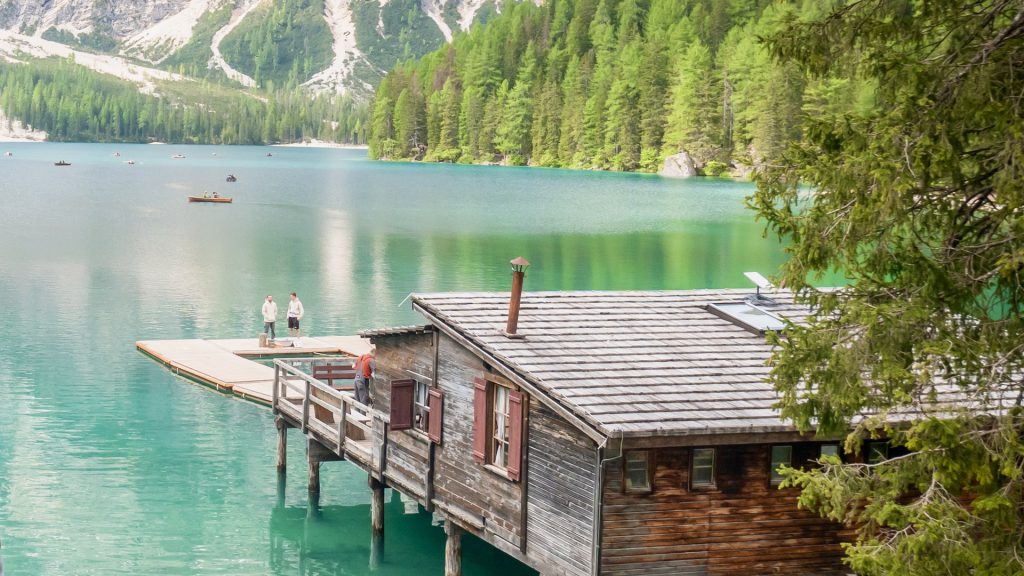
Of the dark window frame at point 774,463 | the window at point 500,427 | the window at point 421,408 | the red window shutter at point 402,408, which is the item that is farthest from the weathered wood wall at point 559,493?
the red window shutter at point 402,408

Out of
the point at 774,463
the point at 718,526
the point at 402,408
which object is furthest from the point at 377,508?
the point at 774,463

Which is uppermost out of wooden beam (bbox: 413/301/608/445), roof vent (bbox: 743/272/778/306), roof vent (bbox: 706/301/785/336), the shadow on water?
roof vent (bbox: 743/272/778/306)

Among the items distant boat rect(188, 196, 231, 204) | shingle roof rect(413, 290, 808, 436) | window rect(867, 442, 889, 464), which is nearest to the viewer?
shingle roof rect(413, 290, 808, 436)

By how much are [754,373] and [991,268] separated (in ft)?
22.8

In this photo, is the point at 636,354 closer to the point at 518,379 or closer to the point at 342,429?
the point at 518,379

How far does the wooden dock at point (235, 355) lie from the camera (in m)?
34.8

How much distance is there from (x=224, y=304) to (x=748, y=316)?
117 feet

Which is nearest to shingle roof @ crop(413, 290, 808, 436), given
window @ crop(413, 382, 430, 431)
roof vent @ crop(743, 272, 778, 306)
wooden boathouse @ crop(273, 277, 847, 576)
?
wooden boathouse @ crop(273, 277, 847, 576)

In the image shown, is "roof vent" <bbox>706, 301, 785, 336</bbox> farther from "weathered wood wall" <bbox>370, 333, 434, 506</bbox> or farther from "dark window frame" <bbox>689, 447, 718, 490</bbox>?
"weathered wood wall" <bbox>370, 333, 434, 506</bbox>

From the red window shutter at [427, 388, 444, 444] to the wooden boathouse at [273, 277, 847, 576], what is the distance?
0.03 metres

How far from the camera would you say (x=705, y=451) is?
16688 mm

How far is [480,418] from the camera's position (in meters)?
18.7

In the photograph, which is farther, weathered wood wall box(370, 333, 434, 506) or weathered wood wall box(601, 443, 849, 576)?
weathered wood wall box(370, 333, 434, 506)

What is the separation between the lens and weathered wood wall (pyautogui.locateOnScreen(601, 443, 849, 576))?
16297 millimetres
